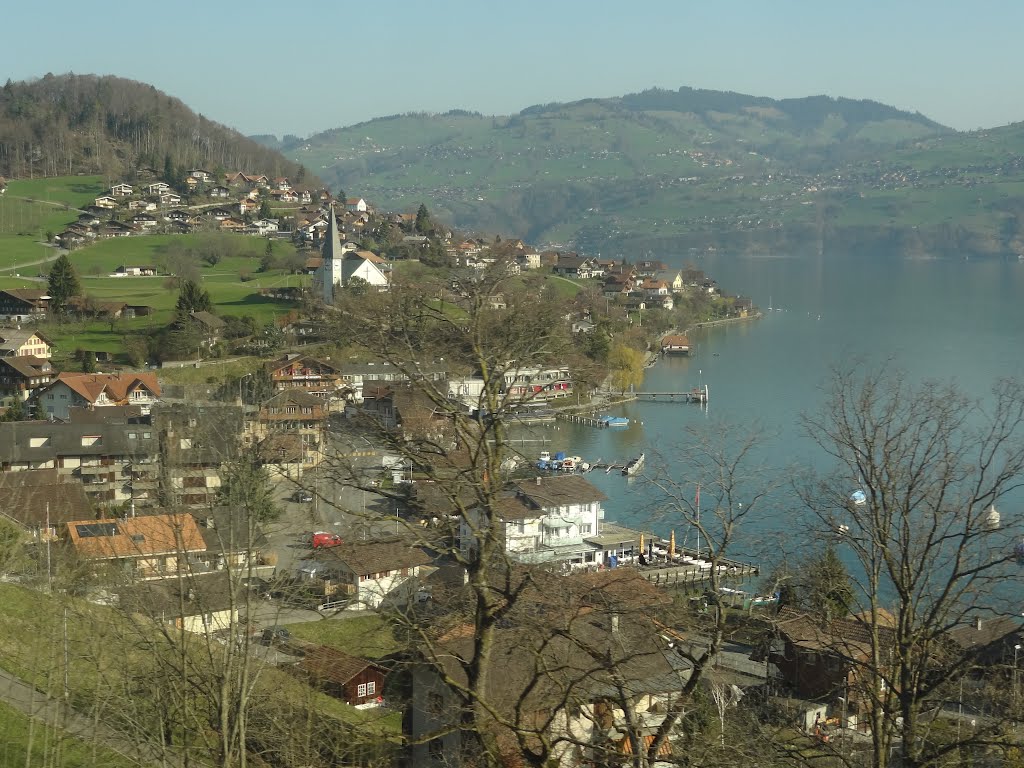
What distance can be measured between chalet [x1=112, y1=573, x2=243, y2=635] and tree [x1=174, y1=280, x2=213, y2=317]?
766 cm

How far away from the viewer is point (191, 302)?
39.6ft

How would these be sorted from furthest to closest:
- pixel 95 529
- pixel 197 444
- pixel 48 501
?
pixel 48 501 → pixel 95 529 → pixel 197 444

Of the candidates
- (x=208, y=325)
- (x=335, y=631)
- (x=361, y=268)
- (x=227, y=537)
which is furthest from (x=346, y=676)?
(x=361, y=268)

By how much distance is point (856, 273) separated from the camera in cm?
3309

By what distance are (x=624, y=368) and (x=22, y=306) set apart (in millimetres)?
7087

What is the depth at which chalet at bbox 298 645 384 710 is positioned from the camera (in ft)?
12.8

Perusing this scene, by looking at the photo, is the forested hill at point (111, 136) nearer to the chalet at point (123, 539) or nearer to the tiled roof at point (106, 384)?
the tiled roof at point (106, 384)

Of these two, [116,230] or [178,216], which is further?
[178,216]

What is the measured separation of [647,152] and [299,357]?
66954 mm

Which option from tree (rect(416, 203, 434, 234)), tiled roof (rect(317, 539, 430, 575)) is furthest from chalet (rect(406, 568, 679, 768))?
tree (rect(416, 203, 434, 234))

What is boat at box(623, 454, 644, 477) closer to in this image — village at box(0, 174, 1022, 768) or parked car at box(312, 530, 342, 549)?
village at box(0, 174, 1022, 768)

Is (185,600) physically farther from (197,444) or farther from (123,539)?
(123,539)

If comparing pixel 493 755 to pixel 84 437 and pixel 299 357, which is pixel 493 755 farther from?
pixel 299 357

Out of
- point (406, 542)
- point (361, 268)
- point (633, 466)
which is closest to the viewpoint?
point (406, 542)
